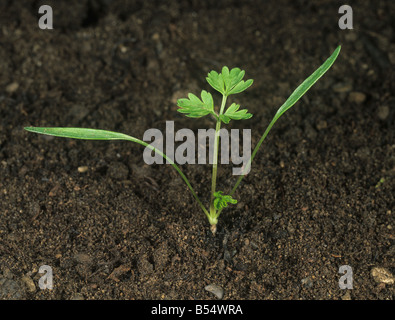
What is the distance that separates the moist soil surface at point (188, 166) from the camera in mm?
1895

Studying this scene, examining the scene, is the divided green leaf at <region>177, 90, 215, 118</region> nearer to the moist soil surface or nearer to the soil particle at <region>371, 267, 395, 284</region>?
the moist soil surface

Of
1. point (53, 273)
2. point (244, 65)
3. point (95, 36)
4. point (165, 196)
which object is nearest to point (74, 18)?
point (95, 36)

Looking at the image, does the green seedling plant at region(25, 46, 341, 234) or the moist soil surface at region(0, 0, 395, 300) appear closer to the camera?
the green seedling plant at region(25, 46, 341, 234)

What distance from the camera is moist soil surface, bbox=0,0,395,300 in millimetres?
1895

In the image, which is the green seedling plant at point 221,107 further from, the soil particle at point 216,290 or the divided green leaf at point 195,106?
the soil particle at point 216,290

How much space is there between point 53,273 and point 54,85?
3.48ft

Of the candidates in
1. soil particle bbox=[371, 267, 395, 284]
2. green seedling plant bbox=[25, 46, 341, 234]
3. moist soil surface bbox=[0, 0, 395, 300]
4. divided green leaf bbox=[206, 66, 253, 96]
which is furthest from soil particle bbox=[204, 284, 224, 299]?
divided green leaf bbox=[206, 66, 253, 96]

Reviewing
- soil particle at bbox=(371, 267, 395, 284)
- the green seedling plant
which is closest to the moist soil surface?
soil particle at bbox=(371, 267, 395, 284)

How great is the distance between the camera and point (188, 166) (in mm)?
Result: 2211

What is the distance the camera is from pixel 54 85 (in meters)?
2.55

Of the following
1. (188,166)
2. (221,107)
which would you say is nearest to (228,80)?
(221,107)

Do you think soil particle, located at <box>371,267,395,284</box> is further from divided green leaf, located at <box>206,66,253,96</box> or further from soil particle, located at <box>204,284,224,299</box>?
divided green leaf, located at <box>206,66,253,96</box>

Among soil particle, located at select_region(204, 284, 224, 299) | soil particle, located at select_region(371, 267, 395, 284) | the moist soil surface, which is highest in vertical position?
the moist soil surface

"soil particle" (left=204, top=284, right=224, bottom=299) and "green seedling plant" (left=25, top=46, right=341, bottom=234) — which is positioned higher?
"green seedling plant" (left=25, top=46, right=341, bottom=234)
